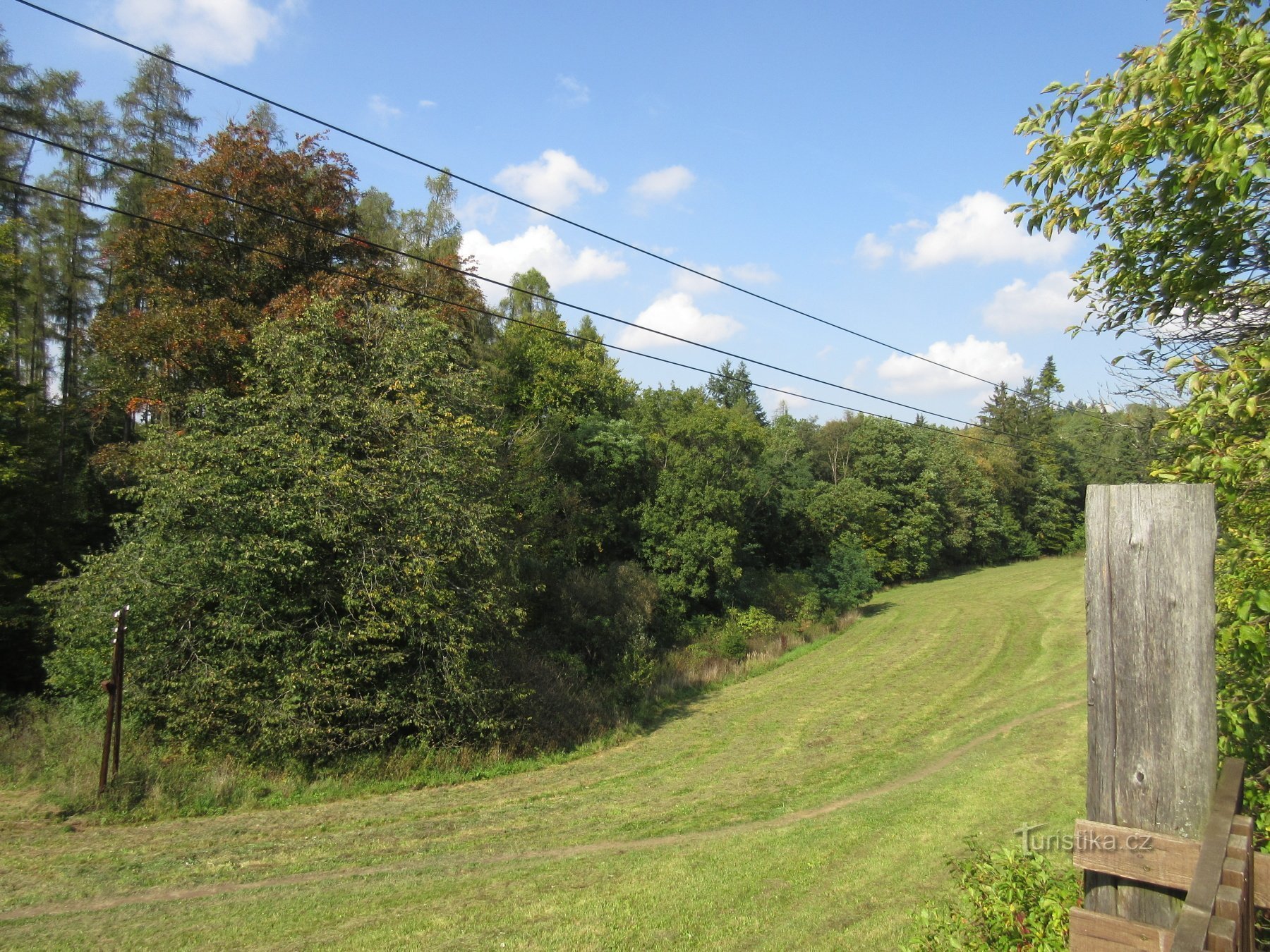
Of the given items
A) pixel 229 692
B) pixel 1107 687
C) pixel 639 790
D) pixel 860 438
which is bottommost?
pixel 639 790

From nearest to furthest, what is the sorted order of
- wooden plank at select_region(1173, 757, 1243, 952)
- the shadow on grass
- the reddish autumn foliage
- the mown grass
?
wooden plank at select_region(1173, 757, 1243, 952) < the mown grass < the reddish autumn foliage < the shadow on grass

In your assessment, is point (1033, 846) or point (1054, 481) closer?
point (1033, 846)

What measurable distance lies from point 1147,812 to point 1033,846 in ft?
12.5

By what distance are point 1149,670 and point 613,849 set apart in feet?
26.2

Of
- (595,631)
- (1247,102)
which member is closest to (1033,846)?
(1247,102)

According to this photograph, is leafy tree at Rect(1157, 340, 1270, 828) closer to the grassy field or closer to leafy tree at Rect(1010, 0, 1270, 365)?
leafy tree at Rect(1010, 0, 1270, 365)

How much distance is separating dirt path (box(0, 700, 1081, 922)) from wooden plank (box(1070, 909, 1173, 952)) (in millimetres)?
7380

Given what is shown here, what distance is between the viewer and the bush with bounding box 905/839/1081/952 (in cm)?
316

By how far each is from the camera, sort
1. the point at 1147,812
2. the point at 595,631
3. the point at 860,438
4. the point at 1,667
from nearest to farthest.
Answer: the point at 1147,812
the point at 1,667
the point at 595,631
the point at 860,438

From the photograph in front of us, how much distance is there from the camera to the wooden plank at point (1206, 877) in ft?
5.42

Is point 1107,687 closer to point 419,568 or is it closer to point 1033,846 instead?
point 1033,846

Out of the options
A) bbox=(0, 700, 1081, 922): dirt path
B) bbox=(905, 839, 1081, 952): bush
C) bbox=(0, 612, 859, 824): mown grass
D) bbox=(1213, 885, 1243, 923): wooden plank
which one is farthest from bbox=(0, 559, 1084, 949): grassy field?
bbox=(1213, 885, 1243, 923): wooden plank

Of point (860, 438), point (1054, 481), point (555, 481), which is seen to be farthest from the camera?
point (1054, 481)

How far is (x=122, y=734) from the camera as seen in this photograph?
40.4 feet
